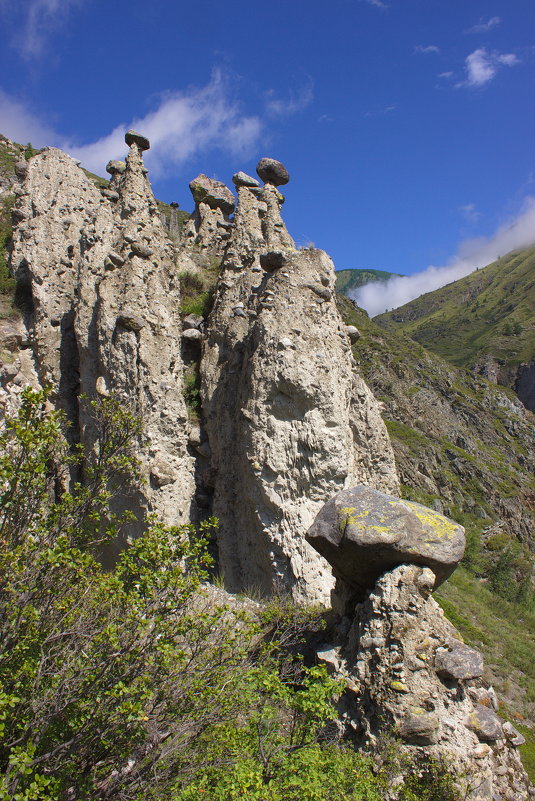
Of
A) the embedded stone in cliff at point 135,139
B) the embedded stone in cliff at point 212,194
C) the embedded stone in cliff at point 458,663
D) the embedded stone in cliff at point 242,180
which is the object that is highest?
the embedded stone in cliff at point 212,194

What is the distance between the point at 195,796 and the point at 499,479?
54945 mm

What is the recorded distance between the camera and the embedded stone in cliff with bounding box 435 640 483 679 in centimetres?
647

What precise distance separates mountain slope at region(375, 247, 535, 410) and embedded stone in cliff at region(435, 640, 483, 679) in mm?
111398

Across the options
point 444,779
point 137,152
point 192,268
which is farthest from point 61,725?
point 137,152

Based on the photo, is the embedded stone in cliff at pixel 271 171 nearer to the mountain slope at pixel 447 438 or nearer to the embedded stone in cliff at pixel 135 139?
the embedded stone in cliff at pixel 135 139

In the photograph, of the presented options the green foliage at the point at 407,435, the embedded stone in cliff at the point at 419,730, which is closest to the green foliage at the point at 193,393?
the embedded stone in cliff at the point at 419,730

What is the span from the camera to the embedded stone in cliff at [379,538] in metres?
7.09

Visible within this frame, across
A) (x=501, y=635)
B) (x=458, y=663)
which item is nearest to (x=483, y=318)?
(x=501, y=635)

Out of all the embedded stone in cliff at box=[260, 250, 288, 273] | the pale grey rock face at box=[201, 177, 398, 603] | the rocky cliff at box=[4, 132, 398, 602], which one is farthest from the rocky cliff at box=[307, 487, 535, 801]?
the embedded stone in cliff at box=[260, 250, 288, 273]

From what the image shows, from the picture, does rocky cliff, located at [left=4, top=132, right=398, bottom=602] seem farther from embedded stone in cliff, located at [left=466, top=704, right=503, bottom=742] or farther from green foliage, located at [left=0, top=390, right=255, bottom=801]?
green foliage, located at [left=0, top=390, right=255, bottom=801]

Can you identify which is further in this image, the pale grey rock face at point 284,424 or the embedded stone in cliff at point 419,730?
the pale grey rock face at point 284,424

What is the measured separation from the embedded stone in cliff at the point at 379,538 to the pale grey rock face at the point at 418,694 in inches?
10.3

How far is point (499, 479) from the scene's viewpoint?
2090 inches

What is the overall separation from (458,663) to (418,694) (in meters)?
0.66
